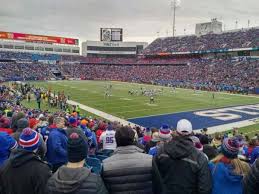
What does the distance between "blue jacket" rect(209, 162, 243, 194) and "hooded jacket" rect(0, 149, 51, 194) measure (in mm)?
1905

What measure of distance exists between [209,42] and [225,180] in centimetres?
7498

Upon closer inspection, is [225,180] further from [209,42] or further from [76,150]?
[209,42]

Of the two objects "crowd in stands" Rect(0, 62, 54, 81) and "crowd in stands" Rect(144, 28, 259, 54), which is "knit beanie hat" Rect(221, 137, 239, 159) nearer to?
"crowd in stands" Rect(0, 62, 54, 81)

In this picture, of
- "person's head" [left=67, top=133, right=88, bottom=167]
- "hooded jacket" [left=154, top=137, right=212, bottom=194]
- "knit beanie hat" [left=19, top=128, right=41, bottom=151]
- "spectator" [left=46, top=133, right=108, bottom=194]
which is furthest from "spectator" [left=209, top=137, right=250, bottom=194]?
"knit beanie hat" [left=19, top=128, right=41, bottom=151]

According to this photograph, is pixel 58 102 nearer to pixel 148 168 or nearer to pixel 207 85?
pixel 148 168

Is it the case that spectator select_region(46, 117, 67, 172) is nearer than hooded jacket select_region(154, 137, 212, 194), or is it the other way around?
hooded jacket select_region(154, 137, 212, 194)

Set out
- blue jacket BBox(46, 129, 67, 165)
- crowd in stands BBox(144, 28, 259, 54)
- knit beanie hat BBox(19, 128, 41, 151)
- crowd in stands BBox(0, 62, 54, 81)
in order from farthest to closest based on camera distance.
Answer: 1. crowd in stands BBox(0, 62, 54, 81)
2. crowd in stands BBox(144, 28, 259, 54)
3. blue jacket BBox(46, 129, 67, 165)
4. knit beanie hat BBox(19, 128, 41, 151)

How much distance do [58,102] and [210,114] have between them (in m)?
14.3

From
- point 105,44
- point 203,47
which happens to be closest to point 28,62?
point 105,44

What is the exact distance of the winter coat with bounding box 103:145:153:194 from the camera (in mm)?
3269

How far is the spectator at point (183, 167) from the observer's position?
3506 millimetres

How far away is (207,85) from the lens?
53.0 metres

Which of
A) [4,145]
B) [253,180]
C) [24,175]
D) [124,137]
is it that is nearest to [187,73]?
[4,145]

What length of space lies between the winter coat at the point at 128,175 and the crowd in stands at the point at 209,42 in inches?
2500
